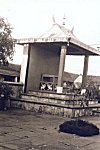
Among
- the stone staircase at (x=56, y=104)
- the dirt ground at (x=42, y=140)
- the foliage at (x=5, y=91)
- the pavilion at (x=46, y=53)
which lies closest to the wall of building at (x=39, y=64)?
the pavilion at (x=46, y=53)

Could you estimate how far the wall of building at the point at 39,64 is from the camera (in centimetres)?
2333

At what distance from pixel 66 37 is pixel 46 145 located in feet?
44.0

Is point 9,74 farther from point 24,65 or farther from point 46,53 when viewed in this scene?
point 46,53

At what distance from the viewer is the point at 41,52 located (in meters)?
24.4

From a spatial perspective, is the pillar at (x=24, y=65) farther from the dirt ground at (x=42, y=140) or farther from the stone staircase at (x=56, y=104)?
the dirt ground at (x=42, y=140)

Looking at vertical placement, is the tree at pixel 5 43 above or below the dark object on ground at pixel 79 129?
above

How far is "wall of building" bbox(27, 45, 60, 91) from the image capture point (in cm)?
2333

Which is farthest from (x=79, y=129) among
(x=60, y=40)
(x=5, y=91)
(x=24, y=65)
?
(x=24, y=65)

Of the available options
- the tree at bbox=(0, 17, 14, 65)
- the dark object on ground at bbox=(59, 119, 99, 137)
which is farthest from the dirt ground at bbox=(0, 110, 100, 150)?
the tree at bbox=(0, 17, 14, 65)

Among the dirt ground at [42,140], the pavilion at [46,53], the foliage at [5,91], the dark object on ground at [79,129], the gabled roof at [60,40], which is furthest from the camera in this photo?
the pavilion at [46,53]

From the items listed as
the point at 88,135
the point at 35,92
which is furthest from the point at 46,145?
the point at 35,92

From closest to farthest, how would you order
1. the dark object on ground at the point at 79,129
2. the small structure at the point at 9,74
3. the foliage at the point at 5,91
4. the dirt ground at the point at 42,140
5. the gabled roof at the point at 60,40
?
the dirt ground at the point at 42,140
the dark object on ground at the point at 79,129
the foliage at the point at 5,91
the gabled roof at the point at 60,40
the small structure at the point at 9,74

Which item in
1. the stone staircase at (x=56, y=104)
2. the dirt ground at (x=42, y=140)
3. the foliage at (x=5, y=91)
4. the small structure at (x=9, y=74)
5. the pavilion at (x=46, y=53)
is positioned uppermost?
the pavilion at (x=46, y=53)

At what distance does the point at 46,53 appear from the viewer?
25.2m
